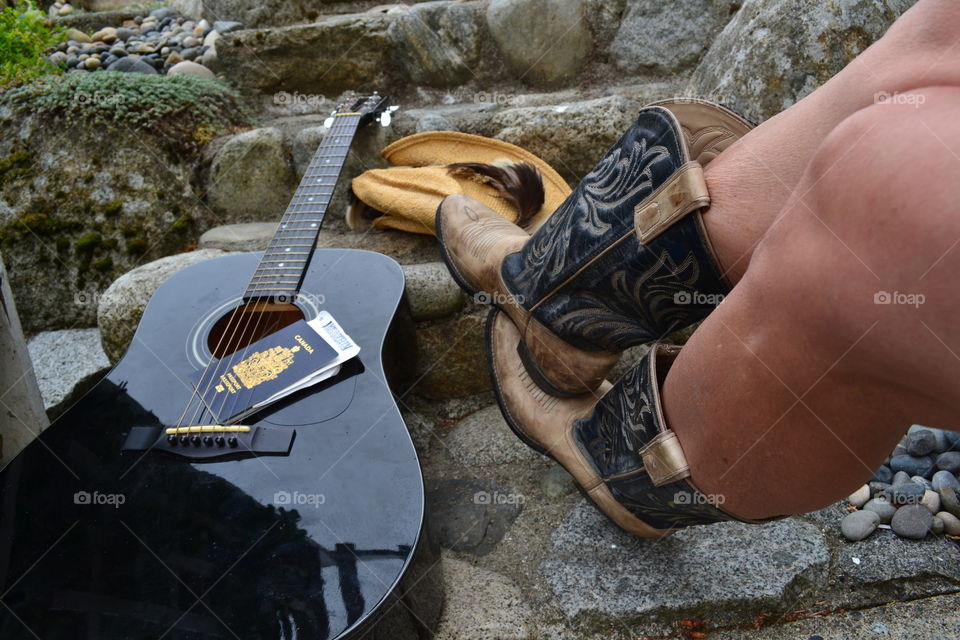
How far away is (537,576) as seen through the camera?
1.23 meters

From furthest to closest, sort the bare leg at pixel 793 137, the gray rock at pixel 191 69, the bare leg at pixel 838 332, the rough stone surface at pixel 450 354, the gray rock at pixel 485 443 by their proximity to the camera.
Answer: the gray rock at pixel 191 69 → the rough stone surface at pixel 450 354 → the gray rock at pixel 485 443 → the bare leg at pixel 793 137 → the bare leg at pixel 838 332

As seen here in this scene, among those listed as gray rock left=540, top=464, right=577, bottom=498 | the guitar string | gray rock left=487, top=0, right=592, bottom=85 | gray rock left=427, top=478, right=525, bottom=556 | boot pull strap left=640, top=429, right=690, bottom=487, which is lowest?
gray rock left=427, top=478, right=525, bottom=556

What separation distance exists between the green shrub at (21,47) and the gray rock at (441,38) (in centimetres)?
144

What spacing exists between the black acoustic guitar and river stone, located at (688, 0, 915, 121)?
123 cm

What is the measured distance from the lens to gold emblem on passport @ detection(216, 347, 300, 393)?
123cm

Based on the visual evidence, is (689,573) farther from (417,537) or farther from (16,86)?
(16,86)

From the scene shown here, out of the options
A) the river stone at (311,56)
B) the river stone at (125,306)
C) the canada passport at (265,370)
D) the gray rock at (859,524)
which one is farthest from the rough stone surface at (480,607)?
the river stone at (311,56)

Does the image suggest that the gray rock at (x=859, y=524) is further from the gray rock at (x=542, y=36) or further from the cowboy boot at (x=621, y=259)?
the gray rock at (x=542, y=36)

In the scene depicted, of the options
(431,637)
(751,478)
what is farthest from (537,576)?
(751,478)

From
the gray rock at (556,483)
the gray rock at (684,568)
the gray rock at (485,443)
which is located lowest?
the gray rock at (485,443)

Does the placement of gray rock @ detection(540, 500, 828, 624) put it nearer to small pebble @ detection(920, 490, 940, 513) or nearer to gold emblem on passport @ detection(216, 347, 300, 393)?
small pebble @ detection(920, 490, 940, 513)

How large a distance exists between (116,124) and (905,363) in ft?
8.25

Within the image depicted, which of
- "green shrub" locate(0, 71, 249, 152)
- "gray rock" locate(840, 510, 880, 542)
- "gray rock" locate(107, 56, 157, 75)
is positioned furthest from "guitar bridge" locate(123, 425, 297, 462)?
"gray rock" locate(107, 56, 157, 75)

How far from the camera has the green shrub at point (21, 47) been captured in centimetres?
252
